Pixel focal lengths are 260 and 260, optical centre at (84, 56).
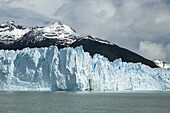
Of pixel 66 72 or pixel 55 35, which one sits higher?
pixel 55 35

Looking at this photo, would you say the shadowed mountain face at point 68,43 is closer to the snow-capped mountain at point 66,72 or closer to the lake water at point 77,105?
the snow-capped mountain at point 66,72

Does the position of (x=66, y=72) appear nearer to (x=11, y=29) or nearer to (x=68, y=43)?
(x=68, y=43)

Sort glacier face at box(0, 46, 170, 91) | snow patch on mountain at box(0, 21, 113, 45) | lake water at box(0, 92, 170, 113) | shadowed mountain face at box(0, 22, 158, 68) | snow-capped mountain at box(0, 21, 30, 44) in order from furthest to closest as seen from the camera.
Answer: snow-capped mountain at box(0, 21, 30, 44) → snow patch on mountain at box(0, 21, 113, 45) → shadowed mountain face at box(0, 22, 158, 68) → glacier face at box(0, 46, 170, 91) → lake water at box(0, 92, 170, 113)

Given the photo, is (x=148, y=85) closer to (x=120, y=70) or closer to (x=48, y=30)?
(x=120, y=70)

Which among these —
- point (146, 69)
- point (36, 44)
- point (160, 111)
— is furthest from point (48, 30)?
point (160, 111)

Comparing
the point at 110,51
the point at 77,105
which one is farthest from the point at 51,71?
the point at 110,51

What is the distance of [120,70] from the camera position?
141ft

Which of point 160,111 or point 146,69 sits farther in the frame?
point 146,69

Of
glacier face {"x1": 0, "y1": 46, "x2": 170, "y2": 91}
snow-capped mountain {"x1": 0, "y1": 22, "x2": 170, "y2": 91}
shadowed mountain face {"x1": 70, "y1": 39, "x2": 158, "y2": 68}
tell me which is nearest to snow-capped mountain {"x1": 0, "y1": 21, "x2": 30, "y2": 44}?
shadowed mountain face {"x1": 70, "y1": 39, "x2": 158, "y2": 68}

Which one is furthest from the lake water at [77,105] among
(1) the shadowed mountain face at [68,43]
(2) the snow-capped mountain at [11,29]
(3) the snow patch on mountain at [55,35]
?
(2) the snow-capped mountain at [11,29]

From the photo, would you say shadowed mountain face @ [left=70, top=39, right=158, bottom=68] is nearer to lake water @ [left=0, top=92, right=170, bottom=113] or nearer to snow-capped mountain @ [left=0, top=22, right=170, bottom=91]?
snow-capped mountain @ [left=0, top=22, right=170, bottom=91]

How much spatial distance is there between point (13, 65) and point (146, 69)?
23888mm

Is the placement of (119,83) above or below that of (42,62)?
below

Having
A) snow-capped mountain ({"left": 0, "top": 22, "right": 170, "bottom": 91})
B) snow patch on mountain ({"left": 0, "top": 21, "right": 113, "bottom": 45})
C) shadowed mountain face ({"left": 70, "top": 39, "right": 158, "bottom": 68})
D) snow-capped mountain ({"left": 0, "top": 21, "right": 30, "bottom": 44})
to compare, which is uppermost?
snow-capped mountain ({"left": 0, "top": 21, "right": 30, "bottom": 44})
